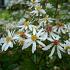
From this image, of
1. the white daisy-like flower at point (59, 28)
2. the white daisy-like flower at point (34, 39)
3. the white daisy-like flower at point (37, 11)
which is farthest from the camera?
the white daisy-like flower at point (37, 11)

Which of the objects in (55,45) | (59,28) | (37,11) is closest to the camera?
(55,45)

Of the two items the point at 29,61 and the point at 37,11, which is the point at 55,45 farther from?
the point at 37,11

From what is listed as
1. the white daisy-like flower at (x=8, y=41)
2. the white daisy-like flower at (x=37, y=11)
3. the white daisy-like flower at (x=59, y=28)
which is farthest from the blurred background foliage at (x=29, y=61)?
the white daisy-like flower at (x=37, y=11)

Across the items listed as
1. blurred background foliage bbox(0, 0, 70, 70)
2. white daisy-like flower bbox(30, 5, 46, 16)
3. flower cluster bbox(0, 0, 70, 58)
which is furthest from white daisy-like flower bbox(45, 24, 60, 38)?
white daisy-like flower bbox(30, 5, 46, 16)

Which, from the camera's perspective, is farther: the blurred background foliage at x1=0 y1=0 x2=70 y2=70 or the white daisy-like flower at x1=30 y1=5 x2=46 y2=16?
the white daisy-like flower at x1=30 y1=5 x2=46 y2=16

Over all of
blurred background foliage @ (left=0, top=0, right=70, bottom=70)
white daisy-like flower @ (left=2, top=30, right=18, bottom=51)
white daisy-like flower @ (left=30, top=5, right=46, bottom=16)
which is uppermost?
white daisy-like flower @ (left=30, top=5, right=46, bottom=16)

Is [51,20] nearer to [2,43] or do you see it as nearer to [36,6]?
[36,6]

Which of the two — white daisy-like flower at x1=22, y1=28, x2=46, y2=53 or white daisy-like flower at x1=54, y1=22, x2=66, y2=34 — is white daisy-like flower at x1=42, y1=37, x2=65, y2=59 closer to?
white daisy-like flower at x1=22, y1=28, x2=46, y2=53

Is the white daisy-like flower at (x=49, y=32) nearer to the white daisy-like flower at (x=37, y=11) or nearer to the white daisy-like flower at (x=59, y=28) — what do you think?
the white daisy-like flower at (x=59, y=28)

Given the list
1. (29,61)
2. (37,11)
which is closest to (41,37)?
(29,61)

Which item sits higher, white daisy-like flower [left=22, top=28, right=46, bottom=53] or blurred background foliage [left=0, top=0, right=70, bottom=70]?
white daisy-like flower [left=22, top=28, right=46, bottom=53]

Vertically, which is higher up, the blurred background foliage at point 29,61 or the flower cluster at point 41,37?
the flower cluster at point 41,37
